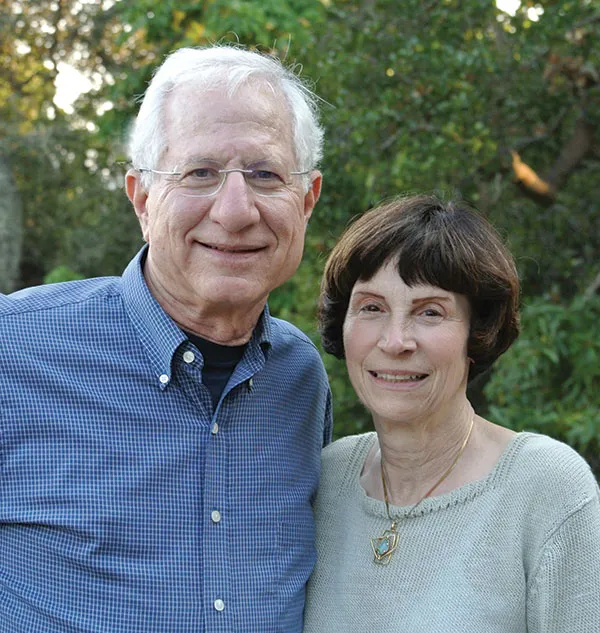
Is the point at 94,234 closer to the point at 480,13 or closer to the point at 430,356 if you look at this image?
the point at 480,13

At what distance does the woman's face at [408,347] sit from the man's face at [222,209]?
305 mm

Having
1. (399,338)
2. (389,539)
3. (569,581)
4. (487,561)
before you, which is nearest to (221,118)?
(399,338)

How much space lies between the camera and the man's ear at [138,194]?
2725 mm

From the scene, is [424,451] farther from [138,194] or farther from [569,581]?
[138,194]

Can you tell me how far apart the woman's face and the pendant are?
0.31m

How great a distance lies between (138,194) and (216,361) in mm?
526

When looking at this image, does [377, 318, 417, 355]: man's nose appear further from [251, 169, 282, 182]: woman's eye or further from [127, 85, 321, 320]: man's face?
[251, 169, 282, 182]: woman's eye

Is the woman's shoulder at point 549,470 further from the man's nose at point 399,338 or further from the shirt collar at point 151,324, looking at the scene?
the shirt collar at point 151,324

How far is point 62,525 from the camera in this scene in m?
2.38

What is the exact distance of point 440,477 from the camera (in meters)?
2.64

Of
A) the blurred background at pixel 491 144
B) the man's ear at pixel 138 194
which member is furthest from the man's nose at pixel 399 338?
the blurred background at pixel 491 144

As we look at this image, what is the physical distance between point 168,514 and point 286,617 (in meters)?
0.44

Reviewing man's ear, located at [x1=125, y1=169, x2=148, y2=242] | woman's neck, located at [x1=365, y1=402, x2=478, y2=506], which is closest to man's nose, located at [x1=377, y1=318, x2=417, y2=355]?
woman's neck, located at [x1=365, y1=402, x2=478, y2=506]

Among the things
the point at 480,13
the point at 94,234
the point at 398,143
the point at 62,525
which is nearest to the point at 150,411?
the point at 62,525
